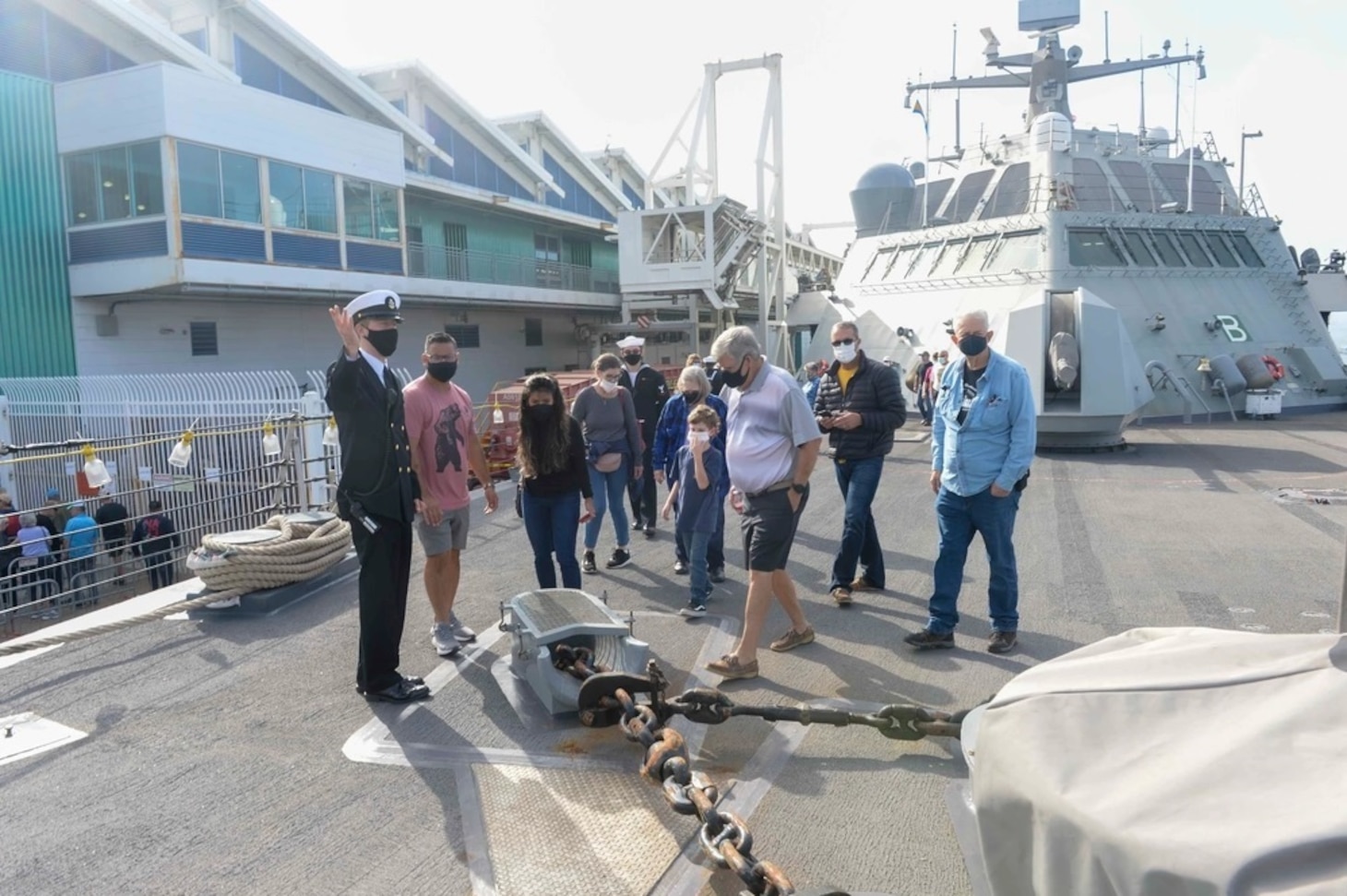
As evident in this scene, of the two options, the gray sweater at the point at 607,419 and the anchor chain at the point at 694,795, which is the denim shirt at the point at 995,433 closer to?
the anchor chain at the point at 694,795

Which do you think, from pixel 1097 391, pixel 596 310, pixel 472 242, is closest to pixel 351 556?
pixel 1097 391

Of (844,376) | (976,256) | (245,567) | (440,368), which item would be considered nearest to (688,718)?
(440,368)

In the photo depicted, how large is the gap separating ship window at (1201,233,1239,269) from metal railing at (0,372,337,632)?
58.5 ft

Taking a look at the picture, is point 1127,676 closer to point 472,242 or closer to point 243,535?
point 243,535

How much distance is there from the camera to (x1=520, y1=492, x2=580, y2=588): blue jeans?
5582mm

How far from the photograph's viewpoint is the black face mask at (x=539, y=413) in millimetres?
5539

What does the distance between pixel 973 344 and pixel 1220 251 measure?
17584 millimetres

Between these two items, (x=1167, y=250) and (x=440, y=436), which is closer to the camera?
(x=440, y=436)

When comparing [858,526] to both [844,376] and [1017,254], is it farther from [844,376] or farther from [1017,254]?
[1017,254]

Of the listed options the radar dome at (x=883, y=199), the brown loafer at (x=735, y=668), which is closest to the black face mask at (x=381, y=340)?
the brown loafer at (x=735, y=668)

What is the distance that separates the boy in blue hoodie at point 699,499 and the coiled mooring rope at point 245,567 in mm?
2279

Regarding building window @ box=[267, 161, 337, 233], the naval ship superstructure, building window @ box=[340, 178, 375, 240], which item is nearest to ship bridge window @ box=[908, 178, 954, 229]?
the naval ship superstructure

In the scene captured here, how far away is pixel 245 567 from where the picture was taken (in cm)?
602

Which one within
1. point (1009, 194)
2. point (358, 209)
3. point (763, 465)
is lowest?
point (763, 465)
